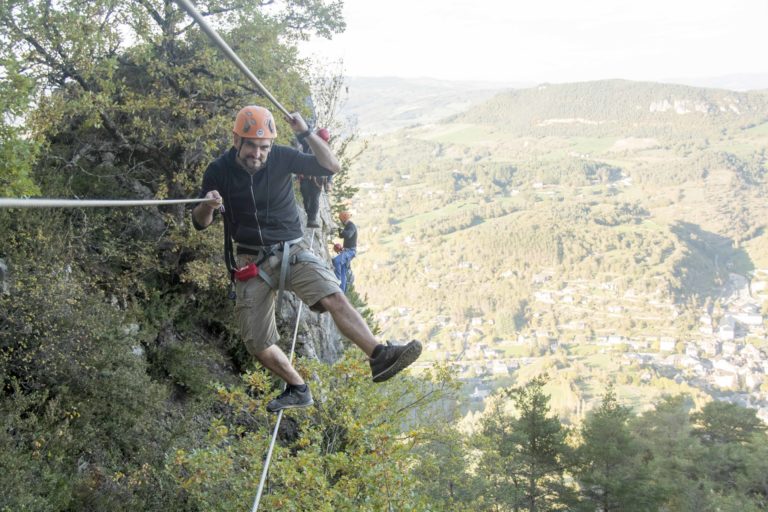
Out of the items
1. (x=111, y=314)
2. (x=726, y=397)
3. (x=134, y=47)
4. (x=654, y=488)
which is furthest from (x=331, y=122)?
(x=726, y=397)

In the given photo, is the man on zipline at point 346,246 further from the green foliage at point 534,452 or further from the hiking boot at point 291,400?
the green foliage at point 534,452

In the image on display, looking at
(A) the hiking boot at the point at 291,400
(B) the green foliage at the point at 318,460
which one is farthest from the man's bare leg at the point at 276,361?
(B) the green foliage at the point at 318,460

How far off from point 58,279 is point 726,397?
11670 cm

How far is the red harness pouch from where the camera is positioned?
4754mm

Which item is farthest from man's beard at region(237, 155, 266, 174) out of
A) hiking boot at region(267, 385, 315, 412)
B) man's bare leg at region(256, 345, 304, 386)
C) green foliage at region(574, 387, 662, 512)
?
green foliage at region(574, 387, 662, 512)

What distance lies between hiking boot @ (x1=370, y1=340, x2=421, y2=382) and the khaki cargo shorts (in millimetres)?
574

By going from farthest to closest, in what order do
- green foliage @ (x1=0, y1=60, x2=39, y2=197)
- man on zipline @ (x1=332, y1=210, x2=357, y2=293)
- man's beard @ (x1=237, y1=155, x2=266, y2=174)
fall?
man on zipline @ (x1=332, y1=210, x2=357, y2=293) < green foliage @ (x1=0, y1=60, x2=39, y2=197) < man's beard @ (x1=237, y1=155, x2=266, y2=174)

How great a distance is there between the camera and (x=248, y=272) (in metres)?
4.77

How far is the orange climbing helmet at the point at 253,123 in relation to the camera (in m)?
4.49

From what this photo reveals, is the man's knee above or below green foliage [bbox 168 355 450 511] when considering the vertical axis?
above

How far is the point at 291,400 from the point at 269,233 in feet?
5.04

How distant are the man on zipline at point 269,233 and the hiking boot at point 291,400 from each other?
1.32ft

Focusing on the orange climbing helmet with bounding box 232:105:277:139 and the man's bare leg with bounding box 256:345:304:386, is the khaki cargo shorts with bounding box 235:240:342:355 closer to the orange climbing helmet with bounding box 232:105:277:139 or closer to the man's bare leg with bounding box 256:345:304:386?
the man's bare leg with bounding box 256:345:304:386

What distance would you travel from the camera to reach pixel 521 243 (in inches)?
6934
